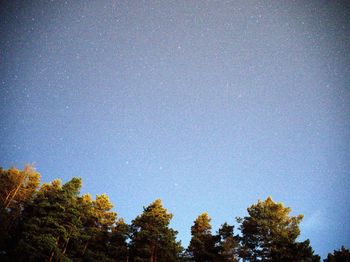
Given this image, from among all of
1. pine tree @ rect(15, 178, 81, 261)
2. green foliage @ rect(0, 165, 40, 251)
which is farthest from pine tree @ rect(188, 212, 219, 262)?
green foliage @ rect(0, 165, 40, 251)

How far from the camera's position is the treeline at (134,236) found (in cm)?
2112

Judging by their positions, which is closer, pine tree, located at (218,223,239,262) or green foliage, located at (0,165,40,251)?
pine tree, located at (218,223,239,262)

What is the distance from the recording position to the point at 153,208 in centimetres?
2677

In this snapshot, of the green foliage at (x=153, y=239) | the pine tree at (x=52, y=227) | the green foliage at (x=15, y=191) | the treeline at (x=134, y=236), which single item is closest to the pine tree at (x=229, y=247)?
the treeline at (x=134, y=236)

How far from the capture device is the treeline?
2112 cm

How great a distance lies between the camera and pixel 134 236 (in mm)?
25438

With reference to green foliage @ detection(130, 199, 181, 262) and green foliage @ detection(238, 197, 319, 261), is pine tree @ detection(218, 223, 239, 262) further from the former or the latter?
green foliage @ detection(130, 199, 181, 262)

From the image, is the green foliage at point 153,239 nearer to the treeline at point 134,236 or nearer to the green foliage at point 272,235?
the treeline at point 134,236

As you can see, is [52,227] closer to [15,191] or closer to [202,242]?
[15,191]

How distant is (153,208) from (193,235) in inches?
239

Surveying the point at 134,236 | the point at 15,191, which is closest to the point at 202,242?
the point at 134,236

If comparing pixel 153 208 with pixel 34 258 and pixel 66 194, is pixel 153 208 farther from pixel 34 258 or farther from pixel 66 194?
pixel 34 258

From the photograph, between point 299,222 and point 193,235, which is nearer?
point 299,222

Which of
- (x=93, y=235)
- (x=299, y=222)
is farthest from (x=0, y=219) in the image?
(x=299, y=222)
